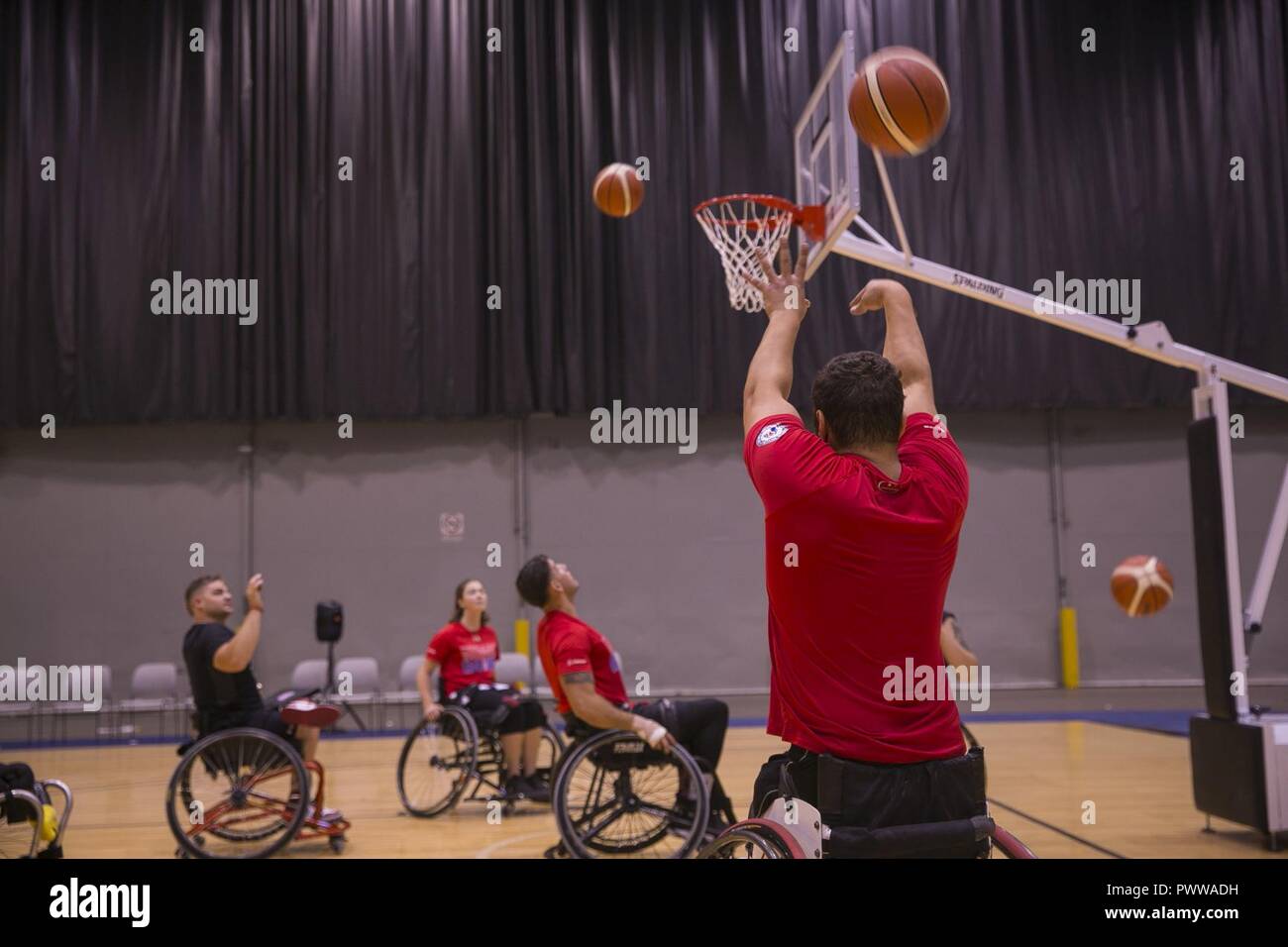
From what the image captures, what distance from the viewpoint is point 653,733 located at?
172 inches

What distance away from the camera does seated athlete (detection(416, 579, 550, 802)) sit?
6113 mm

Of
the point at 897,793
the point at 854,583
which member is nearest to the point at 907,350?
the point at 854,583

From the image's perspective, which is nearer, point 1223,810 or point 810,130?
point 1223,810

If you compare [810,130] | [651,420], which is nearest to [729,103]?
[651,420]

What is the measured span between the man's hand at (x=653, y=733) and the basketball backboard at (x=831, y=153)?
1918 millimetres

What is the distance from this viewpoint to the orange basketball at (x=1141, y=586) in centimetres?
553

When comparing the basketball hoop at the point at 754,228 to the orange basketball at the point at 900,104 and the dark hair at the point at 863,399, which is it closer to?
the orange basketball at the point at 900,104

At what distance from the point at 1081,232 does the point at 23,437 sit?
10301 mm

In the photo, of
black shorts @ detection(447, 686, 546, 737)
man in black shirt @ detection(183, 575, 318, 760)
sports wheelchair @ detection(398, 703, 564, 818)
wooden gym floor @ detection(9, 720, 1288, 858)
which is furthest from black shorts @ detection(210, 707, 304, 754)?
black shorts @ detection(447, 686, 546, 737)

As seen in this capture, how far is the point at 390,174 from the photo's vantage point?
11.0 m

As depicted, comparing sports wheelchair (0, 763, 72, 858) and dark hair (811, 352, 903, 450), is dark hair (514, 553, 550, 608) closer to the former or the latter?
sports wheelchair (0, 763, 72, 858)

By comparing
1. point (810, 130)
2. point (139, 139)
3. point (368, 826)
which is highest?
point (139, 139)

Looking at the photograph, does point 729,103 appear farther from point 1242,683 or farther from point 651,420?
point 1242,683
